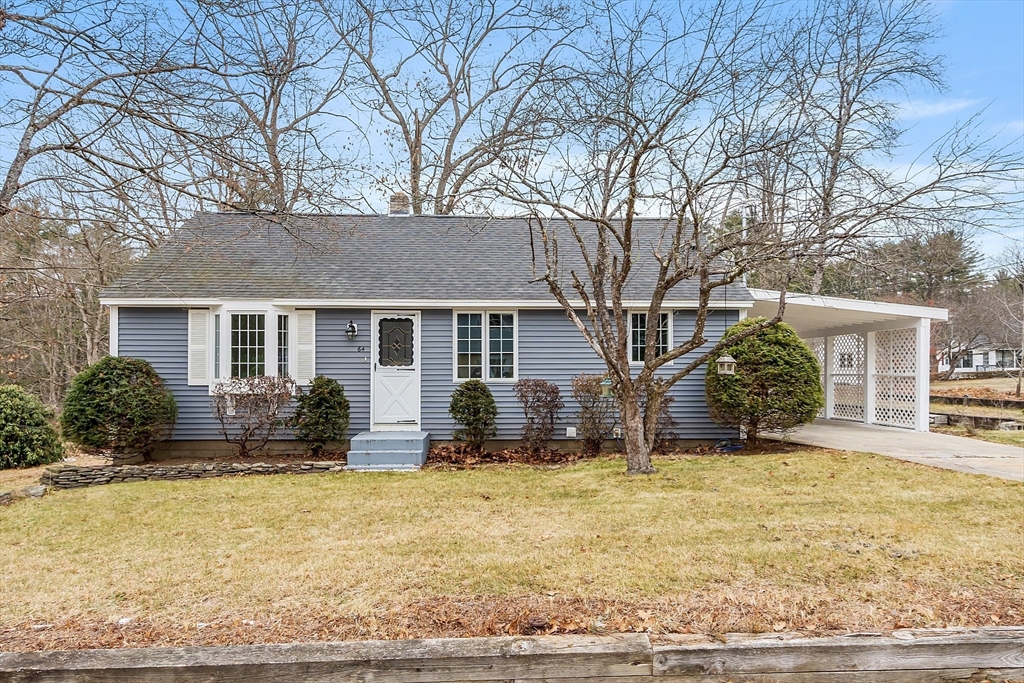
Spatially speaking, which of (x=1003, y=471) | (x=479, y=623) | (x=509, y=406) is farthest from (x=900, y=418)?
(x=479, y=623)

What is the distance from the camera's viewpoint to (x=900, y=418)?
500 inches

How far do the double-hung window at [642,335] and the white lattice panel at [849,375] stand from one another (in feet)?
18.2

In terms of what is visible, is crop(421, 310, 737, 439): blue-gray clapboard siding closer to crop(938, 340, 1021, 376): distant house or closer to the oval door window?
the oval door window

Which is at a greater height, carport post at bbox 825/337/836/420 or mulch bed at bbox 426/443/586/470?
carport post at bbox 825/337/836/420

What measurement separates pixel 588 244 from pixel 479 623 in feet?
31.8

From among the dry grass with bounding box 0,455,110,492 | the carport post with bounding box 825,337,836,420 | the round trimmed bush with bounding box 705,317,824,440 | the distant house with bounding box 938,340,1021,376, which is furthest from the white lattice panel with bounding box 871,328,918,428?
the distant house with bounding box 938,340,1021,376

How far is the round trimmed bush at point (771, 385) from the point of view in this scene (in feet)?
31.4

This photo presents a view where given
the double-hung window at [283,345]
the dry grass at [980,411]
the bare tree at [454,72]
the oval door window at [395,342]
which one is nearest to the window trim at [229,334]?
the double-hung window at [283,345]

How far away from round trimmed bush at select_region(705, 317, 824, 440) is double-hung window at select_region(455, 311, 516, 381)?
3.34 metres

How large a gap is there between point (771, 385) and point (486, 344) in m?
4.50

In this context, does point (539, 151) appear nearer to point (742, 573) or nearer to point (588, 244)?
point (588, 244)

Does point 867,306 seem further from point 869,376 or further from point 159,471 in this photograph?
point 159,471

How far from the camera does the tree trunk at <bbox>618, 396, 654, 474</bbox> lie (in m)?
8.00

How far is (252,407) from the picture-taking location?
9617 millimetres
